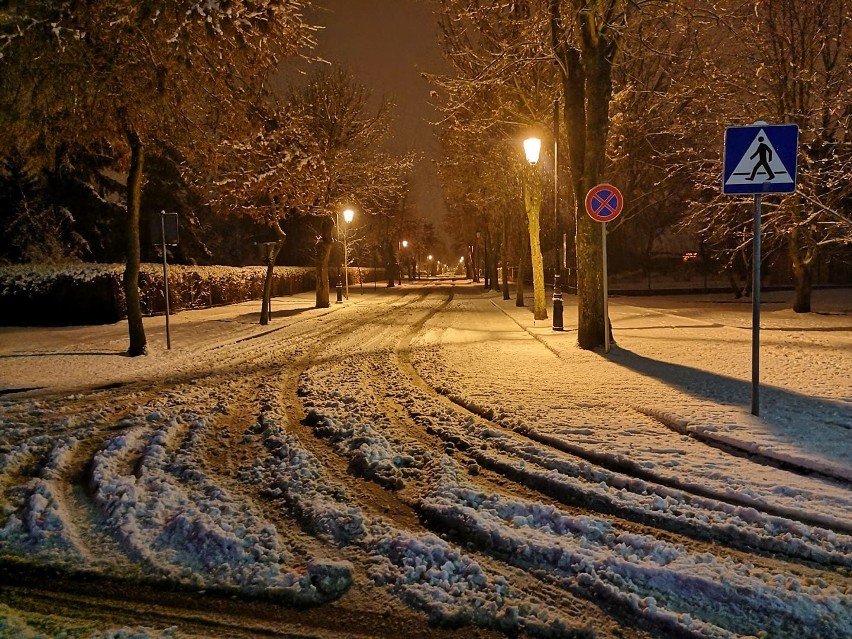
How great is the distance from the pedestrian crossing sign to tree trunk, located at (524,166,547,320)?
13058mm

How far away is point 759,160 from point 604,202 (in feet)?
15.2

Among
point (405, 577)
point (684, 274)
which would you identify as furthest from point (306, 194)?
point (684, 274)

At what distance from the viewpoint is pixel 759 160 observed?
21.1ft

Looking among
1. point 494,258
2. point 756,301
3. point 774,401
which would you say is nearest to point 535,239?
point 774,401

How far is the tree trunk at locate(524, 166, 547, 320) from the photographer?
65.4 ft

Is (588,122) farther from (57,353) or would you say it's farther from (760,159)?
(57,353)

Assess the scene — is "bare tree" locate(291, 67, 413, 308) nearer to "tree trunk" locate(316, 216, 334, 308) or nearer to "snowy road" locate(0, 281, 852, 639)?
"tree trunk" locate(316, 216, 334, 308)

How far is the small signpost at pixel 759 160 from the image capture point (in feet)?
20.8

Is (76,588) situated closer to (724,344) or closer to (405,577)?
(405,577)

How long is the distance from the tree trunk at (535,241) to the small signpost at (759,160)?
1305 cm

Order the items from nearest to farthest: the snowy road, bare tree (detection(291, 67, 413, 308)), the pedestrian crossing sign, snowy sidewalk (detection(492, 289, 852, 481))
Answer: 1. the snowy road
2. snowy sidewalk (detection(492, 289, 852, 481))
3. the pedestrian crossing sign
4. bare tree (detection(291, 67, 413, 308))

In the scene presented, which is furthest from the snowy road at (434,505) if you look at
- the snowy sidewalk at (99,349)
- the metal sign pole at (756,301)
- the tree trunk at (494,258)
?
the tree trunk at (494,258)

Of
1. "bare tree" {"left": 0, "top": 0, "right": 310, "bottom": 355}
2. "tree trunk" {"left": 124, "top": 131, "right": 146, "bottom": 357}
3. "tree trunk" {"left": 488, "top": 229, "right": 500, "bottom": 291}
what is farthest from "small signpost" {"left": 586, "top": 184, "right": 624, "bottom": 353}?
"tree trunk" {"left": 488, "top": 229, "right": 500, "bottom": 291}

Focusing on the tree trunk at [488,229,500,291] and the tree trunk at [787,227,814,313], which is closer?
the tree trunk at [787,227,814,313]
